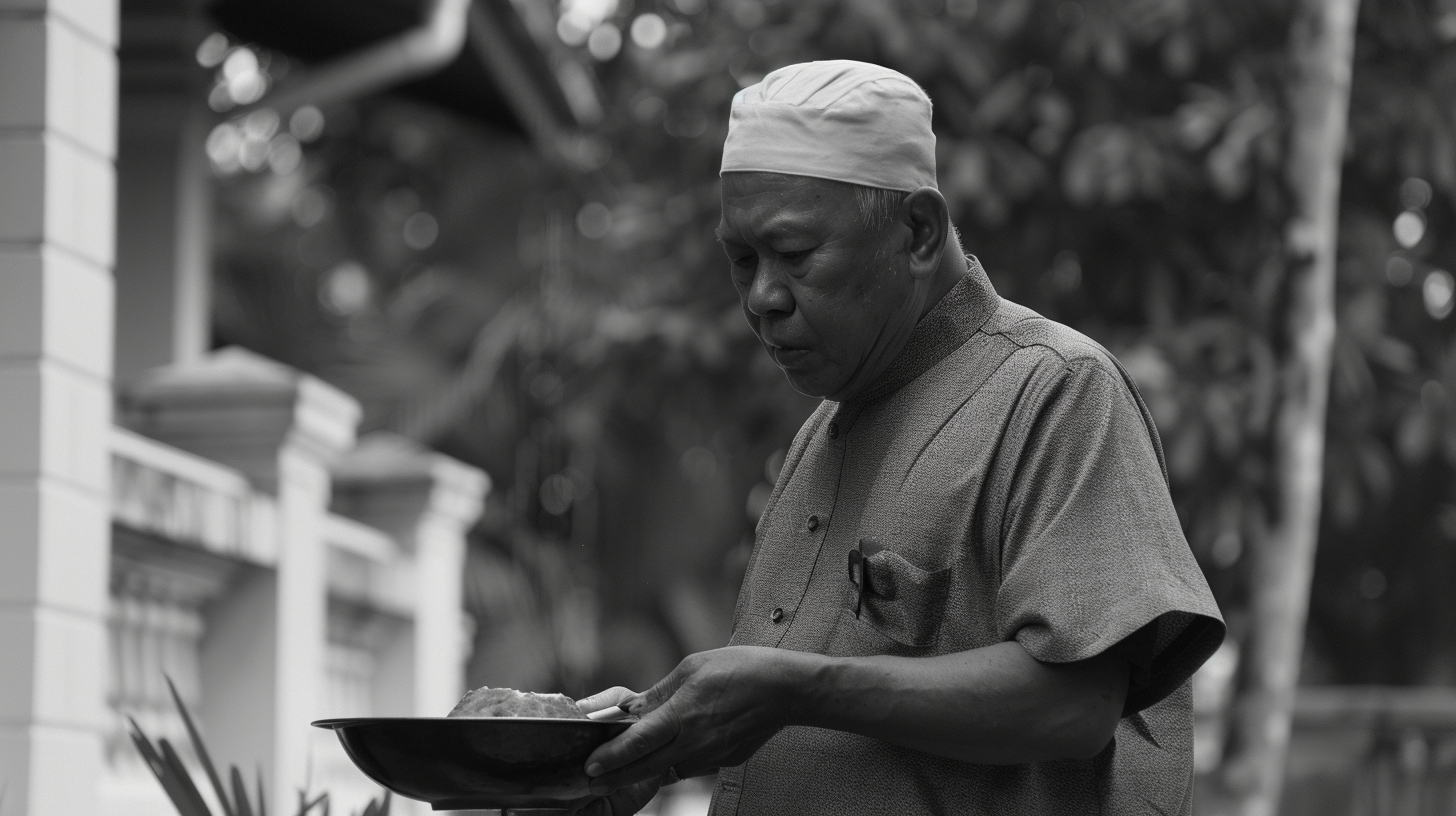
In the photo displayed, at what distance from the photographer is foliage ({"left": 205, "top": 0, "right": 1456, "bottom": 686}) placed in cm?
762

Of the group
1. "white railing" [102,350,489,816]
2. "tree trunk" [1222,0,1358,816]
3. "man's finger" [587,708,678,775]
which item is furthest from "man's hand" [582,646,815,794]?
"tree trunk" [1222,0,1358,816]

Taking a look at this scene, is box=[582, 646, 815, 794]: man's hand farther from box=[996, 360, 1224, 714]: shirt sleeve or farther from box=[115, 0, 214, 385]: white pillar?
box=[115, 0, 214, 385]: white pillar

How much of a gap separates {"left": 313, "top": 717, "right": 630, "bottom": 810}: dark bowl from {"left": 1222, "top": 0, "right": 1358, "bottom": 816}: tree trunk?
5.72 m

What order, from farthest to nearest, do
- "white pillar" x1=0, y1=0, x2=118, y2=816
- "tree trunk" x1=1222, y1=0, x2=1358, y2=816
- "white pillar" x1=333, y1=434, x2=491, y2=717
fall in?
"white pillar" x1=333, y1=434, x2=491, y2=717, "tree trunk" x1=1222, y1=0, x2=1358, y2=816, "white pillar" x1=0, y1=0, x2=118, y2=816

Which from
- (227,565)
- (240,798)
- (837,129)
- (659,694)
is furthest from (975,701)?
(227,565)

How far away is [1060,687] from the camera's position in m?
1.92

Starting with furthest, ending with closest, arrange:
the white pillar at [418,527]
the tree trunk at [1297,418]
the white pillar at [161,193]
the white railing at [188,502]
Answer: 1. the white pillar at [161,193]
2. the white pillar at [418,527]
3. the tree trunk at [1297,418]
4. the white railing at [188,502]

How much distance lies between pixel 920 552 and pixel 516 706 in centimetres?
45

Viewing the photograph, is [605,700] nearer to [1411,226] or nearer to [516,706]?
[516,706]

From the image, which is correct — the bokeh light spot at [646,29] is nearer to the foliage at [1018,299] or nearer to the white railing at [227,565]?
the foliage at [1018,299]

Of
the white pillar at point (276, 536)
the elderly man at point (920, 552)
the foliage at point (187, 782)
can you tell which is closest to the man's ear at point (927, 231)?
the elderly man at point (920, 552)

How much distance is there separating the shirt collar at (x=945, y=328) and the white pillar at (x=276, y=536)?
4035 mm

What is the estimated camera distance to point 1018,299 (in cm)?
807

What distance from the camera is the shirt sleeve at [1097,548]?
1911 mm
